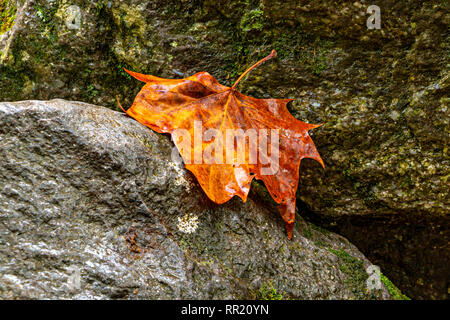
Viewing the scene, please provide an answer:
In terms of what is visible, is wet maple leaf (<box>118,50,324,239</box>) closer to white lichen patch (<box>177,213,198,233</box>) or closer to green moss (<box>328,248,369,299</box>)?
white lichen patch (<box>177,213,198,233</box>)

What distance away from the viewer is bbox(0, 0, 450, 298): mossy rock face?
60.9 inches

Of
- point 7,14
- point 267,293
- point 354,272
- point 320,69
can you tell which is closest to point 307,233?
point 354,272

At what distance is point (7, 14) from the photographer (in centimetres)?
191

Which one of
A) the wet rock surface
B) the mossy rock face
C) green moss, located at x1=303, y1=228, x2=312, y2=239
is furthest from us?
green moss, located at x1=303, y1=228, x2=312, y2=239

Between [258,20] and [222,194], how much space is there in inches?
28.8

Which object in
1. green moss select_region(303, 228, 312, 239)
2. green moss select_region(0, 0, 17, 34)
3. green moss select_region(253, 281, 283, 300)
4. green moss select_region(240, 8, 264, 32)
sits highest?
green moss select_region(0, 0, 17, 34)

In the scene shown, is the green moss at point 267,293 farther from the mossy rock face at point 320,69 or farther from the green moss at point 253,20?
Answer: the green moss at point 253,20

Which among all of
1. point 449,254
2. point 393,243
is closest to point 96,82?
point 393,243

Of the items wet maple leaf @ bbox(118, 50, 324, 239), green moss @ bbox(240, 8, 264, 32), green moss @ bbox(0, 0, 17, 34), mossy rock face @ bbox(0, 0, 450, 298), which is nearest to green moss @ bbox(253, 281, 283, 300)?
wet maple leaf @ bbox(118, 50, 324, 239)

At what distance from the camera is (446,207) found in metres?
1.65

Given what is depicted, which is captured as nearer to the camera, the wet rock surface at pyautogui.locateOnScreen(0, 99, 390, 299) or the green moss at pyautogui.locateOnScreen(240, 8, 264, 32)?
the wet rock surface at pyautogui.locateOnScreen(0, 99, 390, 299)

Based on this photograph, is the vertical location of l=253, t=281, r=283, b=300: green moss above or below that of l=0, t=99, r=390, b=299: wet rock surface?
below

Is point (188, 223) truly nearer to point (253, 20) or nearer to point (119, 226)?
point (119, 226)

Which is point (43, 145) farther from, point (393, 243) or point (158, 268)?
point (393, 243)
